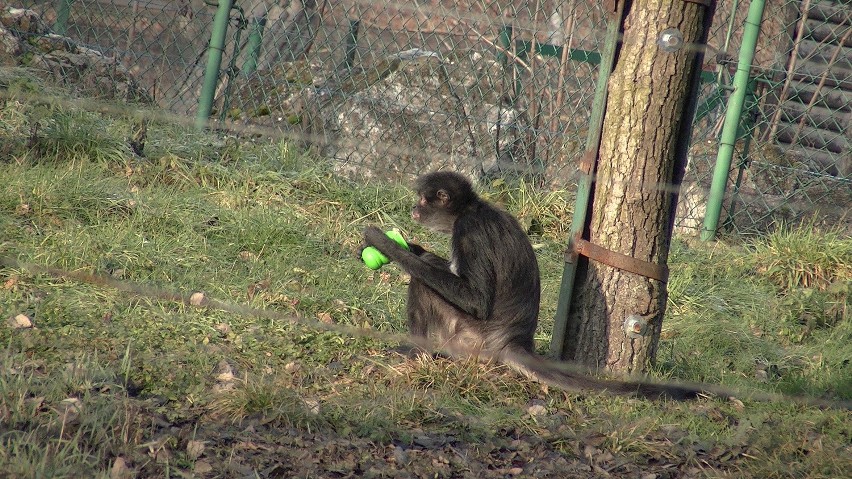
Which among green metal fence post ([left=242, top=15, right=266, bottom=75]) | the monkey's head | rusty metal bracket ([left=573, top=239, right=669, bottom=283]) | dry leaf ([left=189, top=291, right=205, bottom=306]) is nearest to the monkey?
the monkey's head

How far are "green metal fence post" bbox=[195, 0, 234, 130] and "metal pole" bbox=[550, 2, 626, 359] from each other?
4050 millimetres

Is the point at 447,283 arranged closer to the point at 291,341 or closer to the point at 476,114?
the point at 291,341

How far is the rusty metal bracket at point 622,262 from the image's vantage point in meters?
4.67

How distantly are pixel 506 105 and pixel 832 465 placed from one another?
194 inches

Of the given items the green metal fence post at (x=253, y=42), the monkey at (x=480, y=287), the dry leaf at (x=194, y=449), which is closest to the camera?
the dry leaf at (x=194, y=449)

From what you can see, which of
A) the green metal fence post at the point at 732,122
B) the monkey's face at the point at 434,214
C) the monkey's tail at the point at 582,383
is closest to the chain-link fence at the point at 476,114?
the green metal fence post at the point at 732,122

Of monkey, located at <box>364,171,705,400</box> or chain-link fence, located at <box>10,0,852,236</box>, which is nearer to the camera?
monkey, located at <box>364,171,705,400</box>

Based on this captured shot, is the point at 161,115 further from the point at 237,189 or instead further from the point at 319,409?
the point at 319,409

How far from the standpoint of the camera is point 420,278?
510 centimetres

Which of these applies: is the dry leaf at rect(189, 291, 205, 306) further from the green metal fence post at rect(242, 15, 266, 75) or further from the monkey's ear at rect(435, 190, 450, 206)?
the green metal fence post at rect(242, 15, 266, 75)

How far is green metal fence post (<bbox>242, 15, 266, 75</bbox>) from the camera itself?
8.41 m

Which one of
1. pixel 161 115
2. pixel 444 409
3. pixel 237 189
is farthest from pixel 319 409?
pixel 161 115

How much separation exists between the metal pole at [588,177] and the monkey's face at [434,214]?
89 cm

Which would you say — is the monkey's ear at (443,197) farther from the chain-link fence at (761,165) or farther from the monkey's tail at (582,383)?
the chain-link fence at (761,165)
